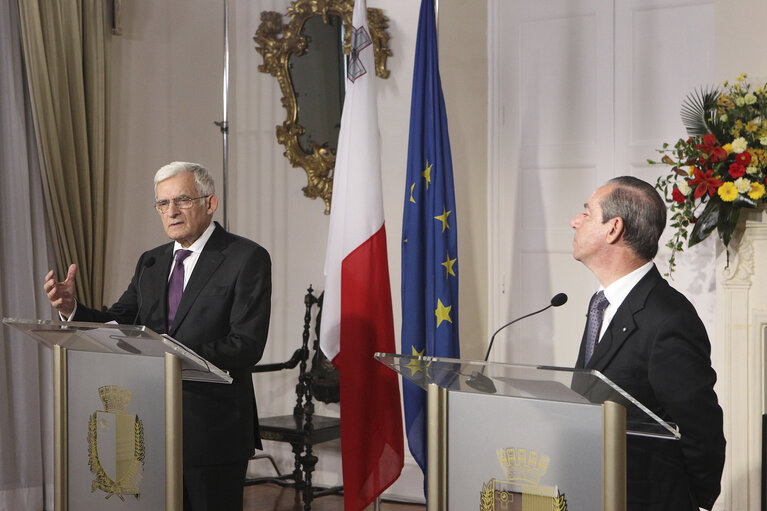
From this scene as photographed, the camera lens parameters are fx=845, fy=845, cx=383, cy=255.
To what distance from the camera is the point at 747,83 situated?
13.7 feet

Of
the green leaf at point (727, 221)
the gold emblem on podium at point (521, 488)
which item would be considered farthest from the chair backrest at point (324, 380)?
the gold emblem on podium at point (521, 488)

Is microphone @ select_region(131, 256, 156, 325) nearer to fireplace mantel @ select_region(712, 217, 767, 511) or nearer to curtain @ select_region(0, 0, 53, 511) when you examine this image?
curtain @ select_region(0, 0, 53, 511)

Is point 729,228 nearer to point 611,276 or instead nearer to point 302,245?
point 611,276

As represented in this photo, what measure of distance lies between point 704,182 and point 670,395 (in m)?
2.29

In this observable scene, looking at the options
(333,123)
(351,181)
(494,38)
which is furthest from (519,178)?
(351,181)

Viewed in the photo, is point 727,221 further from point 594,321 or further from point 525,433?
point 525,433

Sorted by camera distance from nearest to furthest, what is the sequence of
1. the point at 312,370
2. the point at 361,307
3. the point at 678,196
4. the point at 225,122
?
1. the point at 361,307
2. the point at 678,196
3. the point at 312,370
4. the point at 225,122

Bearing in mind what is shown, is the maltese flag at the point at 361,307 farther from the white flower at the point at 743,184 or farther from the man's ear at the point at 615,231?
the man's ear at the point at 615,231

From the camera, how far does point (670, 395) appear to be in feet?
6.31

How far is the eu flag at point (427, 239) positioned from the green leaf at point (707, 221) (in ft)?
3.83

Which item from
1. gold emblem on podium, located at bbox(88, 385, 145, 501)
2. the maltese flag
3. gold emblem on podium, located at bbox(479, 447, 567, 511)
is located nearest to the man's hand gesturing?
gold emblem on podium, located at bbox(88, 385, 145, 501)

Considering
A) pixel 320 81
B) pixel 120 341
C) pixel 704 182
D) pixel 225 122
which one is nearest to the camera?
pixel 120 341

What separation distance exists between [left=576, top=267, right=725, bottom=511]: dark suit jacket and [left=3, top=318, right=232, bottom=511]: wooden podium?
3.36 feet

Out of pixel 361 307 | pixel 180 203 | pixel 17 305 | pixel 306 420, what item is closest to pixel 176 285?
pixel 180 203
